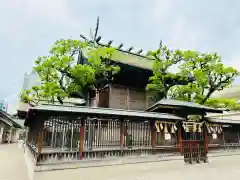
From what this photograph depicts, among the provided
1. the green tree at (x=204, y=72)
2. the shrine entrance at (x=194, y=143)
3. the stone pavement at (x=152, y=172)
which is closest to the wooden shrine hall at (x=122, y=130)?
the shrine entrance at (x=194, y=143)

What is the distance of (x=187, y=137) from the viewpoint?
12.1m

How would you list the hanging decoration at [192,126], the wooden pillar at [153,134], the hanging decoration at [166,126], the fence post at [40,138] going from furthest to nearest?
the hanging decoration at [192,126] < the hanging decoration at [166,126] < the wooden pillar at [153,134] < the fence post at [40,138]

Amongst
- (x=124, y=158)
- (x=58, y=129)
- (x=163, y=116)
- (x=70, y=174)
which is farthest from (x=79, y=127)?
(x=163, y=116)

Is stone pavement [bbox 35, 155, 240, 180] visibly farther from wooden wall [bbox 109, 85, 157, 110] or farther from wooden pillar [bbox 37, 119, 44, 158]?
wooden wall [bbox 109, 85, 157, 110]

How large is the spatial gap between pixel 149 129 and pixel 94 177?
4039 millimetres

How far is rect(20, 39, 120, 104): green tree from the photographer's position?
14156 mm

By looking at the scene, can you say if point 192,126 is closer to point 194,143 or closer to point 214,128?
point 194,143

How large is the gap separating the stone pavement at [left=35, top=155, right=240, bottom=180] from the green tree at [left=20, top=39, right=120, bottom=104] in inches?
288

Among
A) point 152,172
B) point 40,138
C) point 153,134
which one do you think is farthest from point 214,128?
point 40,138

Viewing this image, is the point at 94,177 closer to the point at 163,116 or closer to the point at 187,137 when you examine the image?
the point at 163,116

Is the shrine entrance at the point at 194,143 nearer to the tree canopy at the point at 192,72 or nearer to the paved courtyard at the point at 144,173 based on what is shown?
the paved courtyard at the point at 144,173

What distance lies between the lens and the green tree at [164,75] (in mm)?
15871

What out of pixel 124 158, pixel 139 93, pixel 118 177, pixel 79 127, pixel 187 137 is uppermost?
pixel 139 93

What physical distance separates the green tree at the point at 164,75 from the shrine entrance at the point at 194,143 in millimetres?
4811
